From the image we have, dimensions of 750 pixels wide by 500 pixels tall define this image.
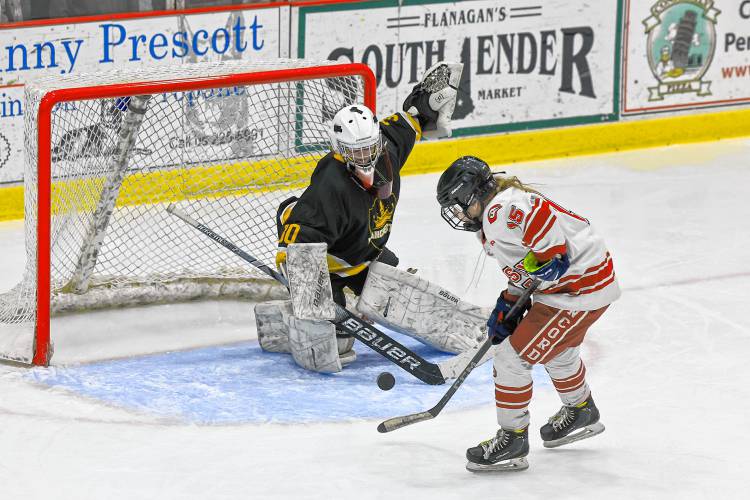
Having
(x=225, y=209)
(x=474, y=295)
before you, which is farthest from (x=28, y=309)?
(x=474, y=295)

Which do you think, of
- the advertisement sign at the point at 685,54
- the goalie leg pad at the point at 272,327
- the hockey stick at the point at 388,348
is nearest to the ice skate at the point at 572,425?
the hockey stick at the point at 388,348

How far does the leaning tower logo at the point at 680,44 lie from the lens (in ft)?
24.5

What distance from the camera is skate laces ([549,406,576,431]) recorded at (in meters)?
3.90

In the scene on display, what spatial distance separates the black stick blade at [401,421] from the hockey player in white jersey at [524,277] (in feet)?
0.52

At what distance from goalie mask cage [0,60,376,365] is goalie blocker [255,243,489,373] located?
51cm

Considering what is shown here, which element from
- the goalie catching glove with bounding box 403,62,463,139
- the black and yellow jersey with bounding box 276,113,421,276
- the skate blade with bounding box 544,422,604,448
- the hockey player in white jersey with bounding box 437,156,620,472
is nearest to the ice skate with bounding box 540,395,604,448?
the skate blade with bounding box 544,422,604,448

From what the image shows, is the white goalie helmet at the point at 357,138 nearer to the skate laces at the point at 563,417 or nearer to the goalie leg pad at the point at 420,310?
the goalie leg pad at the point at 420,310

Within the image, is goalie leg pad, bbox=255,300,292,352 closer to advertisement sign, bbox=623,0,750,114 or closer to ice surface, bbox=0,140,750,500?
ice surface, bbox=0,140,750,500

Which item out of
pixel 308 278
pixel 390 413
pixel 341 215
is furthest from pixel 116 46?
pixel 390 413

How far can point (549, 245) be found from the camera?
3549mm

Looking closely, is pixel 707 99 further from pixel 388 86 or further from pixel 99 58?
pixel 99 58

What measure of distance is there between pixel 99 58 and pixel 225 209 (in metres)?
1.01

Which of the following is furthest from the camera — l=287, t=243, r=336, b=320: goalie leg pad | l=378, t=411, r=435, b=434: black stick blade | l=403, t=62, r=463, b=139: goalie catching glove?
l=403, t=62, r=463, b=139: goalie catching glove

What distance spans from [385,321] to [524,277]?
1.08m
